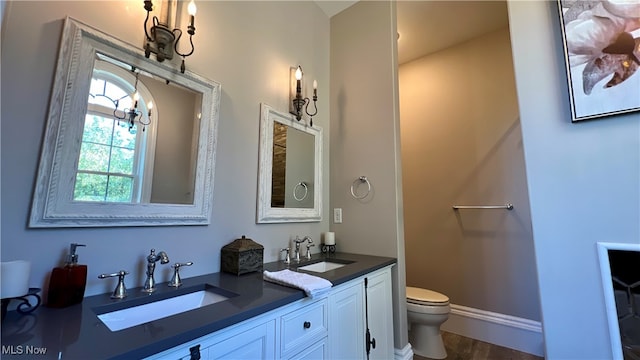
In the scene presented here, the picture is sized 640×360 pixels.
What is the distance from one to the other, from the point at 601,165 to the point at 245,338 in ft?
5.75

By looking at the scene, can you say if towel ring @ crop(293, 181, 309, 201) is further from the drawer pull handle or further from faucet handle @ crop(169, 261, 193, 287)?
the drawer pull handle

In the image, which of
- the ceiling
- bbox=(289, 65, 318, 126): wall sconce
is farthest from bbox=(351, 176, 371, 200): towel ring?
the ceiling

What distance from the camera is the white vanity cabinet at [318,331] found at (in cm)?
85

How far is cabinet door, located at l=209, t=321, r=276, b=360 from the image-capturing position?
0.83 metres

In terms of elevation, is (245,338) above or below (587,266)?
below

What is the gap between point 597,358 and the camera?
1.24 m

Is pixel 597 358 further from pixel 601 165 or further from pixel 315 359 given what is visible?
pixel 315 359

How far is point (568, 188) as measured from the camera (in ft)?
4.42

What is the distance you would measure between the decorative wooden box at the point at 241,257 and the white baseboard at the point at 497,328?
2081mm

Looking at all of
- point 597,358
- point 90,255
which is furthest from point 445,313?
point 90,255

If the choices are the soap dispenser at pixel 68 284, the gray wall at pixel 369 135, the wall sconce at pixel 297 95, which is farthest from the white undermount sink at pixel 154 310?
the wall sconce at pixel 297 95

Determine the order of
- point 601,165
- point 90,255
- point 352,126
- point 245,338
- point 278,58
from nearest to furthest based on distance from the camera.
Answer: point 245,338 → point 90,255 → point 601,165 → point 278,58 → point 352,126

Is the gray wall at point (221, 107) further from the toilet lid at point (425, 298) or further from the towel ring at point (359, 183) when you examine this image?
the toilet lid at point (425, 298)

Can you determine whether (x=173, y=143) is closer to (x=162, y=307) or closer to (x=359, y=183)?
(x=162, y=307)
